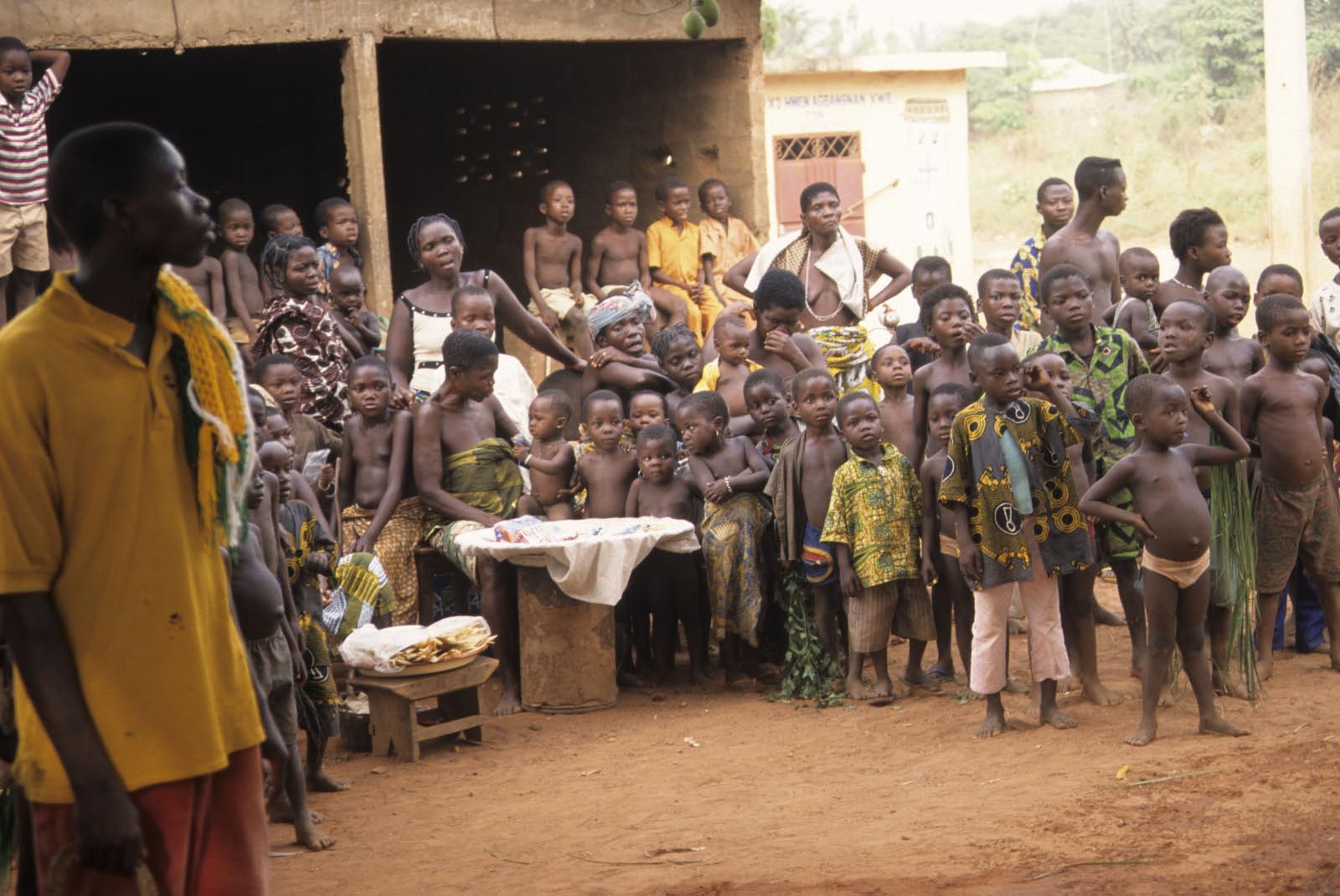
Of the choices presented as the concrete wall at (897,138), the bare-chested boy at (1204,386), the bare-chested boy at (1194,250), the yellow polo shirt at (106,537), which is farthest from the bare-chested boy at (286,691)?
the concrete wall at (897,138)

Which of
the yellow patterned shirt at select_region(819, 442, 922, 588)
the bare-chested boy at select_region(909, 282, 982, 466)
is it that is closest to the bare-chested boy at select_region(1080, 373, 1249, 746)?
the yellow patterned shirt at select_region(819, 442, 922, 588)

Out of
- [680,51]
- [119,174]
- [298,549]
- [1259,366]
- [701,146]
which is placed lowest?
[298,549]

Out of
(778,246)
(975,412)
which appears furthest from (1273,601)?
(778,246)

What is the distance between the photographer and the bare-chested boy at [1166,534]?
5.55m

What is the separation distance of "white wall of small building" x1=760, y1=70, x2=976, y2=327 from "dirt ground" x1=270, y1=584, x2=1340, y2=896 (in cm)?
1218

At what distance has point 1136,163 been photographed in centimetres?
2970

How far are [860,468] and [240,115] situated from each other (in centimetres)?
1032

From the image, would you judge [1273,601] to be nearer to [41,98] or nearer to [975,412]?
[975,412]

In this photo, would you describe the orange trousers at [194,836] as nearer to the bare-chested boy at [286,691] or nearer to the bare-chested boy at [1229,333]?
the bare-chested boy at [286,691]

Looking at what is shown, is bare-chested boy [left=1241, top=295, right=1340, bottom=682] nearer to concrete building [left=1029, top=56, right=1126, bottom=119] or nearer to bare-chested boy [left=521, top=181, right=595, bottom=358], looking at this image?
bare-chested boy [left=521, top=181, right=595, bottom=358]

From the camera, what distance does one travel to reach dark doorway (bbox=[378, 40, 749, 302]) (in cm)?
1159

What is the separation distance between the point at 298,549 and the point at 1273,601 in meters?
4.07

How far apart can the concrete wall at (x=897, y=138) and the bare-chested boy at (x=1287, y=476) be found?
11.7m

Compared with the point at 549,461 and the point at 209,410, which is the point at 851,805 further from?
the point at 209,410
